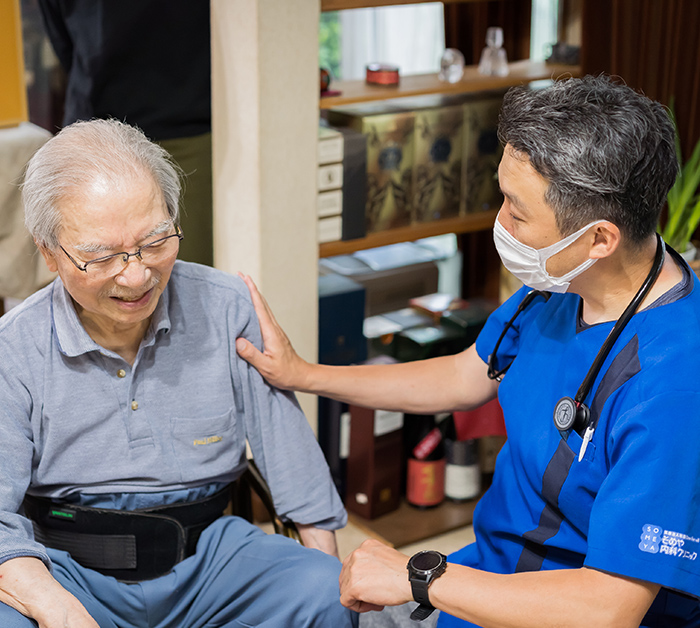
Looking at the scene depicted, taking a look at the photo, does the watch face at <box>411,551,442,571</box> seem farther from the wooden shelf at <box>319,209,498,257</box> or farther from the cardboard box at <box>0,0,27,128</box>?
the cardboard box at <box>0,0,27,128</box>

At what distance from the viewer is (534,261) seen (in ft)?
5.13

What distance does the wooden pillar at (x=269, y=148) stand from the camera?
2406mm

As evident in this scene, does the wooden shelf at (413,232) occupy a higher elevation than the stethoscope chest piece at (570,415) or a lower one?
lower

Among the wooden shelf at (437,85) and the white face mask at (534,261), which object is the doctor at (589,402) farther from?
the wooden shelf at (437,85)

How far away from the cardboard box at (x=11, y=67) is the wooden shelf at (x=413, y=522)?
1.64 m

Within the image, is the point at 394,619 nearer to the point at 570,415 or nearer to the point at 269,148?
the point at 570,415

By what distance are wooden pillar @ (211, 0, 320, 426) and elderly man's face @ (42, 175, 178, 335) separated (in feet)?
2.92

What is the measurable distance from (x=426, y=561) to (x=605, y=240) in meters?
0.61

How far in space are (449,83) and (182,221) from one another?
38.0 inches

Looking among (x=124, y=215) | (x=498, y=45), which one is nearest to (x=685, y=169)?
(x=498, y=45)

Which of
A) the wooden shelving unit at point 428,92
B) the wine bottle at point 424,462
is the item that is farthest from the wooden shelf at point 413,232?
the wine bottle at point 424,462

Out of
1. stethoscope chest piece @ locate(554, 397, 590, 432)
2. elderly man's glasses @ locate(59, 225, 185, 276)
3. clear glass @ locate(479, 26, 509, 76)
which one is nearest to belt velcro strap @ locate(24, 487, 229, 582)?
elderly man's glasses @ locate(59, 225, 185, 276)

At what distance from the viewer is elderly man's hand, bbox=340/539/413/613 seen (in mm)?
1499

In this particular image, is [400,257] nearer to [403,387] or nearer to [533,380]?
[403,387]
